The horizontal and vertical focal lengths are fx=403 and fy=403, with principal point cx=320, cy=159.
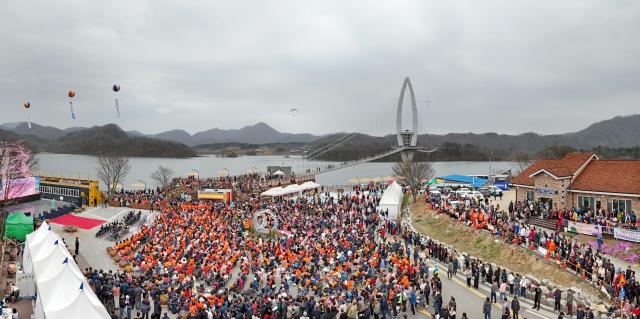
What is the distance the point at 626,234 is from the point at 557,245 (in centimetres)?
325

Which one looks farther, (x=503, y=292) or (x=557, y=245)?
(x=557, y=245)

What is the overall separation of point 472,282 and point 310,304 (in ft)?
27.3

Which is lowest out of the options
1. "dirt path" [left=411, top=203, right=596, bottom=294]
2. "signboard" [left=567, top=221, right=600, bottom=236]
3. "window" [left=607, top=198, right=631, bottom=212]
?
"dirt path" [left=411, top=203, right=596, bottom=294]

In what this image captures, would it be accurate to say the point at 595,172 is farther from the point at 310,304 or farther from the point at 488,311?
the point at 310,304

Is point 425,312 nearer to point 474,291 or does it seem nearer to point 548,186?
point 474,291

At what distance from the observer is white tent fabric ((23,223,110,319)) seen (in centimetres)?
1133

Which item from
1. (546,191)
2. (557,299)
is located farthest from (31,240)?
(546,191)

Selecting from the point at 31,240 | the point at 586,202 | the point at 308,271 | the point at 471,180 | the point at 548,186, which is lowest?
the point at 308,271

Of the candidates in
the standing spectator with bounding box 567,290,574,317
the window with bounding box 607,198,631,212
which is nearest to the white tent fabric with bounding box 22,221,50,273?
the standing spectator with bounding box 567,290,574,317

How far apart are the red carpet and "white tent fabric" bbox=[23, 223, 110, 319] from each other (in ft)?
46.4

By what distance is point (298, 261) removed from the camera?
18.5m

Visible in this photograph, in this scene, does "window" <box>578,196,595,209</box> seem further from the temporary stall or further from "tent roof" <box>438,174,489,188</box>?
the temporary stall

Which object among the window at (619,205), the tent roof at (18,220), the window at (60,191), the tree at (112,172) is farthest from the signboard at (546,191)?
the window at (60,191)

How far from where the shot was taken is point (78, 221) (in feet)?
103
